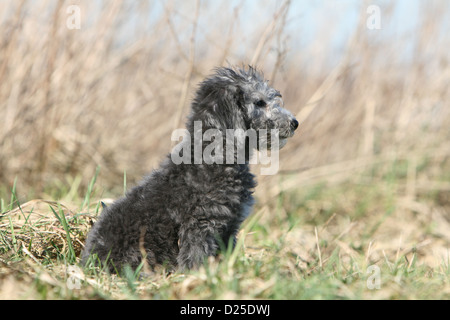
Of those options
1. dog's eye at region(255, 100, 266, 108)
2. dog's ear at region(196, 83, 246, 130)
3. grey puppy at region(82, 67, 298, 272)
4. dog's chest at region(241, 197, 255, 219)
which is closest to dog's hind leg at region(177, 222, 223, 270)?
grey puppy at region(82, 67, 298, 272)

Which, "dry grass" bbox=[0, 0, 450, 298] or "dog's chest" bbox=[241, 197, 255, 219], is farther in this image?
"dry grass" bbox=[0, 0, 450, 298]

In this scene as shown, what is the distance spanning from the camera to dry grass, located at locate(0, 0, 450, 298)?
4.06 m

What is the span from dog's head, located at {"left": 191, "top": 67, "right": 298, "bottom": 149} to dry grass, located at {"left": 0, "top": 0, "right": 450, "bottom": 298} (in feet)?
2.73

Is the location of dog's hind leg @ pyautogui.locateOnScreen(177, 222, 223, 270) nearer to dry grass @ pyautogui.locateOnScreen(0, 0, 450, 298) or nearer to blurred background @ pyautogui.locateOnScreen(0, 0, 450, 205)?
dry grass @ pyautogui.locateOnScreen(0, 0, 450, 298)

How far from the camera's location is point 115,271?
314 cm

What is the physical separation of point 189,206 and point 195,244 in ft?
0.77

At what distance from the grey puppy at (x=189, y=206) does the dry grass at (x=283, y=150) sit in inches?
8.4

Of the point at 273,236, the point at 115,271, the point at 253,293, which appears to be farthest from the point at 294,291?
the point at 273,236

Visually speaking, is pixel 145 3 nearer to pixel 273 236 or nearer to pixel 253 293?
pixel 273 236

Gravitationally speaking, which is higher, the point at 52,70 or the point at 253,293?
the point at 52,70
